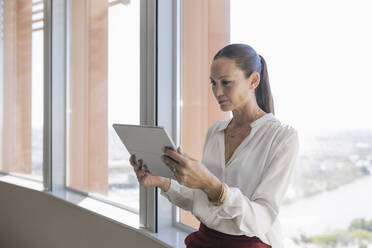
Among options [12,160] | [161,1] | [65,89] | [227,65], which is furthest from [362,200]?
[12,160]

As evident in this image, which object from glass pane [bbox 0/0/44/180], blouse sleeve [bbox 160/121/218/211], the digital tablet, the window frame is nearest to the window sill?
the window frame

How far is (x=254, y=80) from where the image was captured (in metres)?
1.34

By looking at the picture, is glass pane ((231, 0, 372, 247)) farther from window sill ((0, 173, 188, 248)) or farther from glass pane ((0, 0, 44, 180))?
glass pane ((0, 0, 44, 180))

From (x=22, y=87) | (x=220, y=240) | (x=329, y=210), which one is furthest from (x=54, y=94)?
(x=329, y=210)

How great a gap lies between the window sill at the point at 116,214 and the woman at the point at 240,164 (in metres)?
0.83

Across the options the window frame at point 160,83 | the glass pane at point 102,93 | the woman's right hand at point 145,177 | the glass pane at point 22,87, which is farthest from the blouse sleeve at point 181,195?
the glass pane at point 22,87

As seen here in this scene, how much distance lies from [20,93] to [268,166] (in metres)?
4.56

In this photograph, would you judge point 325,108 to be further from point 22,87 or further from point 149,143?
point 22,87

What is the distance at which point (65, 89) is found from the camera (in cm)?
392

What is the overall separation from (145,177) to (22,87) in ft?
13.1

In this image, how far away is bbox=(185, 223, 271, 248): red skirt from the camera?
1284 millimetres

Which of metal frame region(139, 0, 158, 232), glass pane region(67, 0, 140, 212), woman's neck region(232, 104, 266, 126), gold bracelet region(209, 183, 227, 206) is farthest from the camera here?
glass pane region(67, 0, 140, 212)

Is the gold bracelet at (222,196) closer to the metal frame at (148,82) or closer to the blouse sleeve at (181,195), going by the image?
the blouse sleeve at (181,195)

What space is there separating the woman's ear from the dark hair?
14 millimetres
